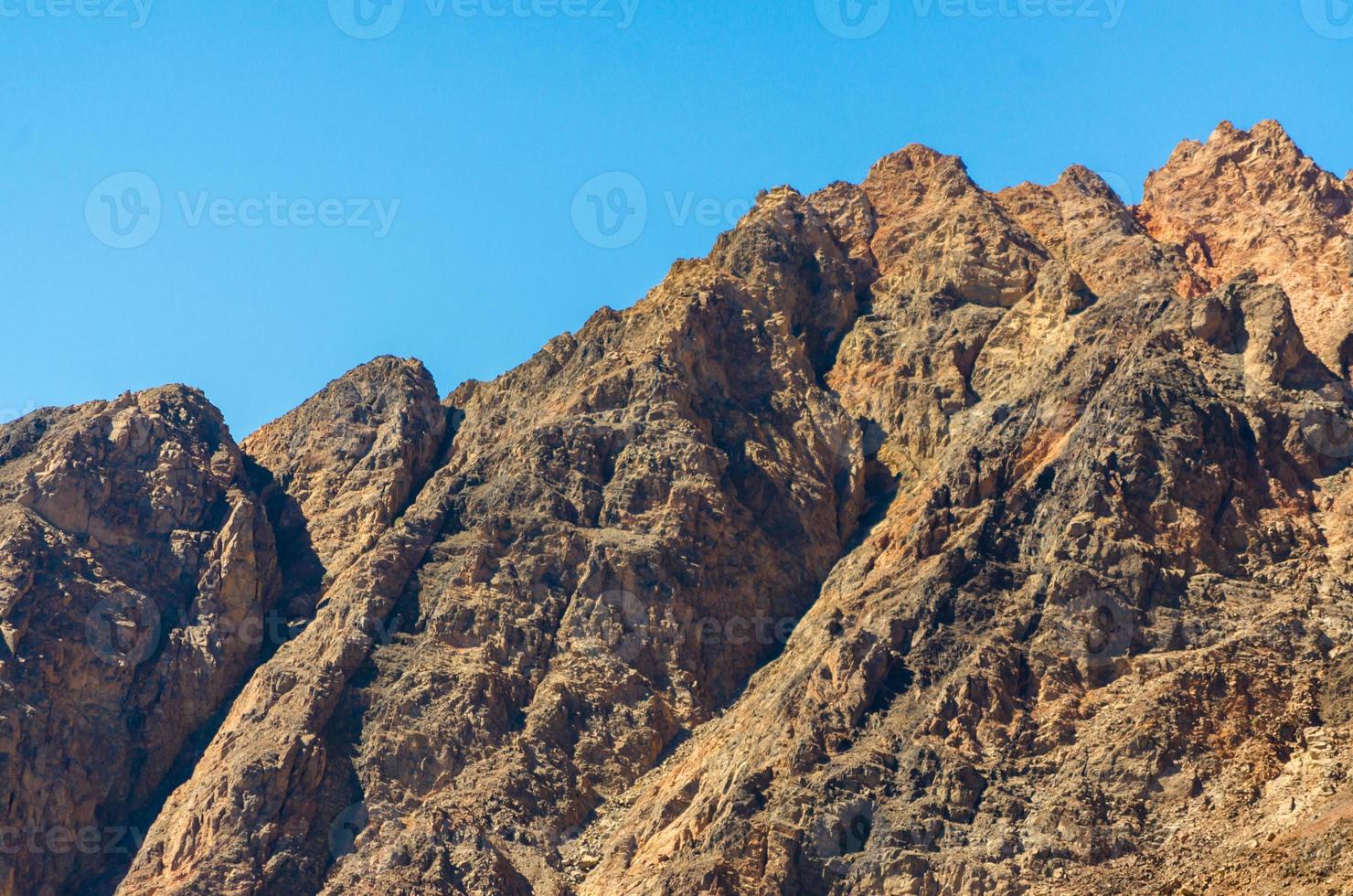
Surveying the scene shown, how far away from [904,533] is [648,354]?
2332 centimetres

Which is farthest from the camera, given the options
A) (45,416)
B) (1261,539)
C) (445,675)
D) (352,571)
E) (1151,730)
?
(45,416)

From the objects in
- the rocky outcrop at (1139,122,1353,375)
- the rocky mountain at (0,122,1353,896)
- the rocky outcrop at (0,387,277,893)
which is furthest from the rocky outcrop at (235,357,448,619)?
the rocky outcrop at (1139,122,1353,375)

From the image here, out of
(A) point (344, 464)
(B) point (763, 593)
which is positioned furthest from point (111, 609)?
(B) point (763, 593)

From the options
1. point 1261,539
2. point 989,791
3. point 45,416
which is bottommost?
point 989,791

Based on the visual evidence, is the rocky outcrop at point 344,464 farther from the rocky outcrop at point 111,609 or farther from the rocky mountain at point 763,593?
the rocky outcrop at point 111,609

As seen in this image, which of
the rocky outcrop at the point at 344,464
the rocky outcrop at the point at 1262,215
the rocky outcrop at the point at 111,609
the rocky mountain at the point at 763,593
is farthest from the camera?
the rocky outcrop at the point at 1262,215

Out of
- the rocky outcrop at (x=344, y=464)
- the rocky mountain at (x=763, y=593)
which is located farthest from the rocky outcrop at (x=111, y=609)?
the rocky outcrop at (x=344, y=464)

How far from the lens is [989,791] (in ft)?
358

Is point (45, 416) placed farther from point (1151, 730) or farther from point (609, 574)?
point (1151, 730)

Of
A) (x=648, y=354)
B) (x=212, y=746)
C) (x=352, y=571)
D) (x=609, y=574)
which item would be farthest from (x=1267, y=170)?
(x=212, y=746)

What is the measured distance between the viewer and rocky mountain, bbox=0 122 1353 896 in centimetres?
10894

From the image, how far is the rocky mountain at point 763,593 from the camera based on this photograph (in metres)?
109

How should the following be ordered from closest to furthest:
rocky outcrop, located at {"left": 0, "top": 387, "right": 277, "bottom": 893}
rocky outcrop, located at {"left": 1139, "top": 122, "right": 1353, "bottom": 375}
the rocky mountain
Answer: the rocky mountain → rocky outcrop, located at {"left": 0, "top": 387, "right": 277, "bottom": 893} → rocky outcrop, located at {"left": 1139, "top": 122, "right": 1353, "bottom": 375}

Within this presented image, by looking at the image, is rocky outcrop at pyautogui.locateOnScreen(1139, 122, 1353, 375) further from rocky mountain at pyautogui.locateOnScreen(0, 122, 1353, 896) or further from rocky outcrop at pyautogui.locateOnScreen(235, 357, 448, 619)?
rocky outcrop at pyautogui.locateOnScreen(235, 357, 448, 619)
